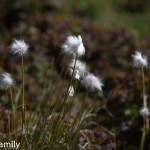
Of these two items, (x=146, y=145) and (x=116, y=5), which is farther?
(x=116, y=5)

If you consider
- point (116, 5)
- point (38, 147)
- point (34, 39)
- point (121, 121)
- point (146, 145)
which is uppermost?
point (116, 5)

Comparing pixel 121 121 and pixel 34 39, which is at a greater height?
pixel 34 39

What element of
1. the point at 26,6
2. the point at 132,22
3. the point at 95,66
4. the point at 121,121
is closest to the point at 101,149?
the point at 121,121

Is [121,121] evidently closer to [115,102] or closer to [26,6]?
[115,102]

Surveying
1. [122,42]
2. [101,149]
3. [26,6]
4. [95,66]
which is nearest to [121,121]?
[101,149]

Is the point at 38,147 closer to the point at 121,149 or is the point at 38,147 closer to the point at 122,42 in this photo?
the point at 121,149

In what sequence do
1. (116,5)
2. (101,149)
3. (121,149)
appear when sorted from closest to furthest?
(101,149)
(121,149)
(116,5)

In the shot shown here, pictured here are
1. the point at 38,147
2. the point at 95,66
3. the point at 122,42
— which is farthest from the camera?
the point at 122,42
